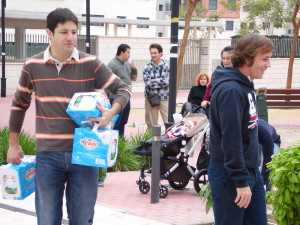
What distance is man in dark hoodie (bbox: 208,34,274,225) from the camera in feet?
14.3

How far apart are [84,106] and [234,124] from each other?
0.95m

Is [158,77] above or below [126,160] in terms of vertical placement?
above

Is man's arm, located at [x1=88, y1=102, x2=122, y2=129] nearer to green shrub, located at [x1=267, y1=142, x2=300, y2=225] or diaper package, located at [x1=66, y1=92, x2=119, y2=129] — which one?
diaper package, located at [x1=66, y1=92, x2=119, y2=129]

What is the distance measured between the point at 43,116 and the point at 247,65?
1.37 meters

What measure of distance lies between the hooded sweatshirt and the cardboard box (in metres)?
0.66

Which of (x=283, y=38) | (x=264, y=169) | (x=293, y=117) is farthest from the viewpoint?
(x=283, y=38)

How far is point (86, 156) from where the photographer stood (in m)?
4.64

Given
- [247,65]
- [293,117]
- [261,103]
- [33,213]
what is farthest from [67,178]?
[293,117]

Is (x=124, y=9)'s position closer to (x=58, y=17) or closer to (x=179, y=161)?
(x=179, y=161)

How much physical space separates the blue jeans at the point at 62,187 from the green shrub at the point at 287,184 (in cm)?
198

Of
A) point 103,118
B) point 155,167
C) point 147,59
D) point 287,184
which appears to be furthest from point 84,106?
point 147,59

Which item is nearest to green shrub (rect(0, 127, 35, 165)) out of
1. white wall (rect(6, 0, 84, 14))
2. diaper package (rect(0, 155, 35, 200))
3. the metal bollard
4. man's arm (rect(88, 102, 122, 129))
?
the metal bollard

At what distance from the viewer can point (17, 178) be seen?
16.1 ft

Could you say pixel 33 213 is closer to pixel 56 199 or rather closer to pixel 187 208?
pixel 187 208
